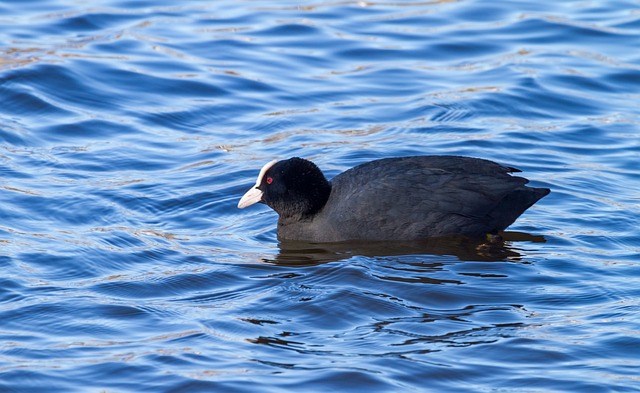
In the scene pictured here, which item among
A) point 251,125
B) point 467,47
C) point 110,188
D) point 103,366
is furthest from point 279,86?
point 103,366

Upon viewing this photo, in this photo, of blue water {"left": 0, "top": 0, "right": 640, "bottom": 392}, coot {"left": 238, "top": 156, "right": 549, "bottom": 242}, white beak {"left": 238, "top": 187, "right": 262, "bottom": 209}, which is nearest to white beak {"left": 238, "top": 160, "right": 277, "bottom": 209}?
white beak {"left": 238, "top": 187, "right": 262, "bottom": 209}

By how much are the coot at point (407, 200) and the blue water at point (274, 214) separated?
18 cm

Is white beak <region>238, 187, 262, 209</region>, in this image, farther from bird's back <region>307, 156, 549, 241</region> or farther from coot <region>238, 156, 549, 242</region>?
bird's back <region>307, 156, 549, 241</region>

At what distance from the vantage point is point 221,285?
6996mm

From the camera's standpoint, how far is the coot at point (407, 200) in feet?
25.2

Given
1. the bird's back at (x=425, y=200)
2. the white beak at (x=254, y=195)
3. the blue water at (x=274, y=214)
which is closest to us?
the blue water at (x=274, y=214)

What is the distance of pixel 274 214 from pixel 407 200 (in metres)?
1.51

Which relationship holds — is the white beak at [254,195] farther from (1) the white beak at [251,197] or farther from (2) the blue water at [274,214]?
(2) the blue water at [274,214]

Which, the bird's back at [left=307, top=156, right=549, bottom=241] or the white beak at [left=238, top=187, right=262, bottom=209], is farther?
the white beak at [left=238, top=187, right=262, bottom=209]

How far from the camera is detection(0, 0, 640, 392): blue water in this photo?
5.80 m

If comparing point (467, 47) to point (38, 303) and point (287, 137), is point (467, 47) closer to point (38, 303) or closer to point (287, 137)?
point (287, 137)

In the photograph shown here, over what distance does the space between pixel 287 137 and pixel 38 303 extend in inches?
164

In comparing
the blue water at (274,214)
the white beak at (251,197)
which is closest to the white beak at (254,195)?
the white beak at (251,197)

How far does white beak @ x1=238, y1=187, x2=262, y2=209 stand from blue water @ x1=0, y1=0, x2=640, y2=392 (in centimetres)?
21
